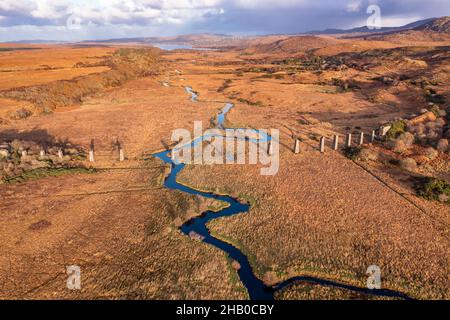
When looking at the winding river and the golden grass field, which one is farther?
the golden grass field

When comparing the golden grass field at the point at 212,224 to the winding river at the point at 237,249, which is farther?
the golden grass field at the point at 212,224

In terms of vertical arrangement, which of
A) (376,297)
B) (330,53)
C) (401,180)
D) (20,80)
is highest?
(330,53)

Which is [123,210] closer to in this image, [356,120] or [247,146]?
[247,146]

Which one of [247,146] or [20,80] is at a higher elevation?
[20,80]

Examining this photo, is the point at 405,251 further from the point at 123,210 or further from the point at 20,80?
the point at 20,80

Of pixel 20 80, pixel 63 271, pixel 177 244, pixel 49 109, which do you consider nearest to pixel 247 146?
pixel 177 244

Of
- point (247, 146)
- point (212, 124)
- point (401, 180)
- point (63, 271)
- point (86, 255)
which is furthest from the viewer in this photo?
point (212, 124)

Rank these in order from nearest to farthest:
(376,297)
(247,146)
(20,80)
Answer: (376,297), (247,146), (20,80)

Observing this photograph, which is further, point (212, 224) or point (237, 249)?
point (212, 224)

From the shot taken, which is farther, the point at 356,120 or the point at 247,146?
the point at 356,120

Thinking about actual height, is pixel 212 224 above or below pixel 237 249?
above
